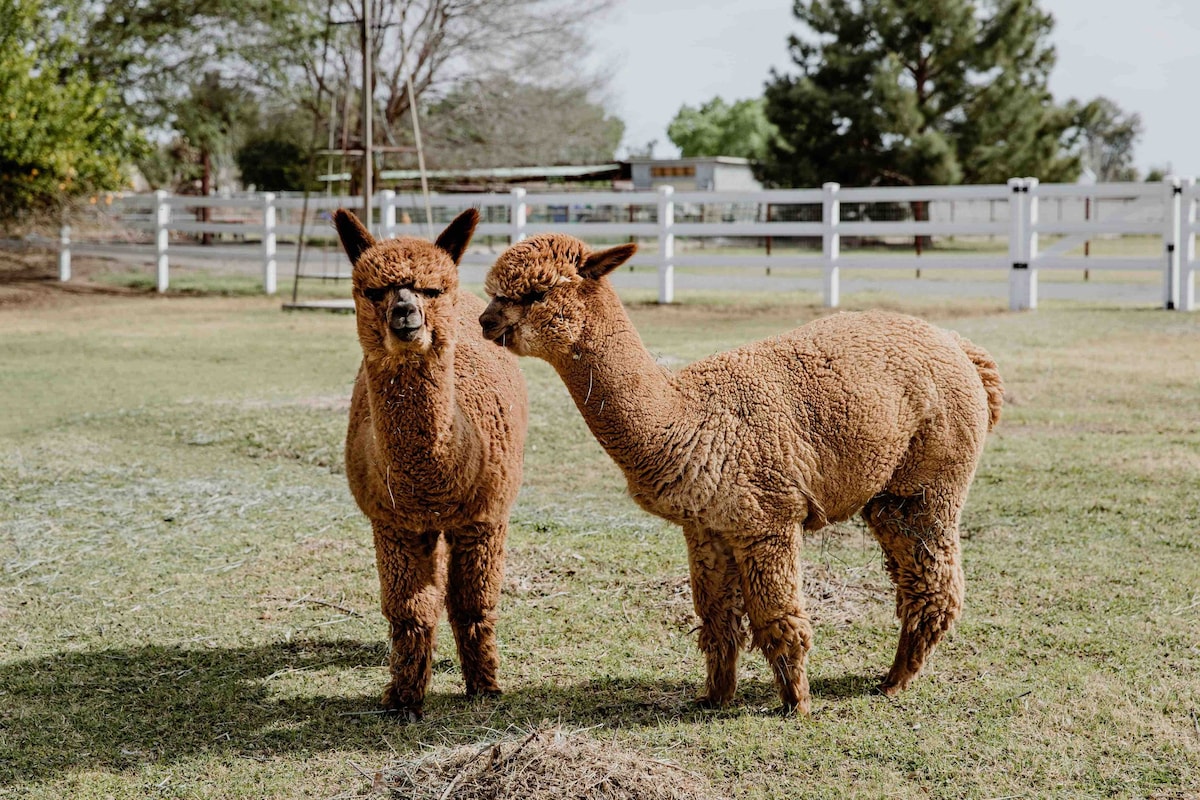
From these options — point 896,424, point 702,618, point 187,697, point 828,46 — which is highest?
point 828,46

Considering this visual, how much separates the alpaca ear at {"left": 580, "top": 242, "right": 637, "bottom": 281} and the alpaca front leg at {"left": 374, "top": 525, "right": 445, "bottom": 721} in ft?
3.51

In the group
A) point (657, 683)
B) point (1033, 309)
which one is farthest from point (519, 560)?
point (1033, 309)

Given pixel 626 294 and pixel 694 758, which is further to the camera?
pixel 626 294

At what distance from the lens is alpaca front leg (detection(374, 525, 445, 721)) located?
158 inches

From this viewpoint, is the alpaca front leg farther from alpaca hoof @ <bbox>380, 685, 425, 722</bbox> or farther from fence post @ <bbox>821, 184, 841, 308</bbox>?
fence post @ <bbox>821, 184, 841, 308</bbox>

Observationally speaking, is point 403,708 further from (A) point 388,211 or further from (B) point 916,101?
(B) point 916,101

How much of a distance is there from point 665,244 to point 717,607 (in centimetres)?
1464

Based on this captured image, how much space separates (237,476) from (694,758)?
498cm

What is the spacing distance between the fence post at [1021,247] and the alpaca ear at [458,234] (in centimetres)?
1330

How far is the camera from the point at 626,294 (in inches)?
785

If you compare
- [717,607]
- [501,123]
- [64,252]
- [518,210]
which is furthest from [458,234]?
[501,123]

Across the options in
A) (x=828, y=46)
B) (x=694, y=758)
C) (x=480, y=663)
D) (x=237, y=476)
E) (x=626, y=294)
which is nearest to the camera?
(x=694, y=758)

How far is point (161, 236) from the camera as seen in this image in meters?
22.8

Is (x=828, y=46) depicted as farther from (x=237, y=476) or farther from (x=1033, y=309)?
(x=237, y=476)
